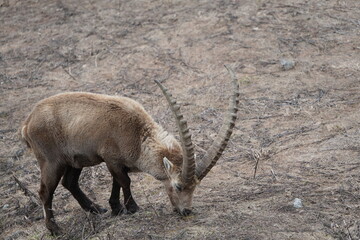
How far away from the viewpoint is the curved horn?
7691 millimetres

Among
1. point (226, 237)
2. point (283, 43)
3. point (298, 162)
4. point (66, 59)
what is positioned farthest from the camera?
point (66, 59)

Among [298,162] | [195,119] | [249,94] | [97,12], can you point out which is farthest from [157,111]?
[97,12]

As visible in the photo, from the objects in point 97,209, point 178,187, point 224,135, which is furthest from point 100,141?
point 224,135

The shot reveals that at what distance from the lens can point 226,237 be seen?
24.3 ft

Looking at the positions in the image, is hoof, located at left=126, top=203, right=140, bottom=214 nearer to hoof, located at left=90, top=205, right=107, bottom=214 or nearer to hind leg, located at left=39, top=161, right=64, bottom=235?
hoof, located at left=90, top=205, right=107, bottom=214

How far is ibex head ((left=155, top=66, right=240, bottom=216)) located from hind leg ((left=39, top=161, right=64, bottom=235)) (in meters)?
1.61

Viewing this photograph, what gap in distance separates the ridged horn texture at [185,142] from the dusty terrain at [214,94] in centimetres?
69

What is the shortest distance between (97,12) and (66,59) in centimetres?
277

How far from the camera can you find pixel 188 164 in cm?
770

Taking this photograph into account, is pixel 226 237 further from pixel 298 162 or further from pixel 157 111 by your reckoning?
pixel 157 111

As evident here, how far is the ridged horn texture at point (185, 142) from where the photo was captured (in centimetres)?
721

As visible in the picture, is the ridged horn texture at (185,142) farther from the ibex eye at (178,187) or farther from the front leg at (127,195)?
the front leg at (127,195)

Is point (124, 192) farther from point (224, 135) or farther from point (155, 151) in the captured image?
point (224, 135)

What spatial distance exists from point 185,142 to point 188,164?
1.24 ft
